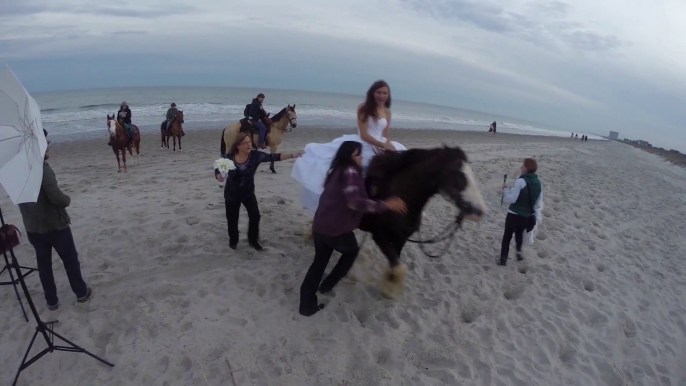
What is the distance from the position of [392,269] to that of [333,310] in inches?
31.7

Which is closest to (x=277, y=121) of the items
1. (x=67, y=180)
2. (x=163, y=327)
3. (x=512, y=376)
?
(x=67, y=180)

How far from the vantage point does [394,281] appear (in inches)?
171

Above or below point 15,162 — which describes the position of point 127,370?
below

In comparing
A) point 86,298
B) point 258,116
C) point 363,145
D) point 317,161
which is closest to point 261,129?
point 258,116

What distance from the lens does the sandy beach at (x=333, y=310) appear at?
3.52m

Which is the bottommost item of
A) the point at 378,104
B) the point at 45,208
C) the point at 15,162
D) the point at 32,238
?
the point at 32,238

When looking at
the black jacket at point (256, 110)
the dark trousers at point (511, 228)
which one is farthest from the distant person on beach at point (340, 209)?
the black jacket at point (256, 110)

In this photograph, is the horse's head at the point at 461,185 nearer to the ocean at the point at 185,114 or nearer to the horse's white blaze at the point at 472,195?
the horse's white blaze at the point at 472,195

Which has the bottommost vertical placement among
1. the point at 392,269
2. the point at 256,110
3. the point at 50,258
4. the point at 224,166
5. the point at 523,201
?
the point at 50,258

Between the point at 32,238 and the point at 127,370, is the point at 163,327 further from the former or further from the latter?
the point at 32,238

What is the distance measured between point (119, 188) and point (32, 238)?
4.89 meters

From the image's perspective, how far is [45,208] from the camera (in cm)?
363

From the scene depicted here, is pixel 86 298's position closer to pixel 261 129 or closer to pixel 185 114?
pixel 261 129

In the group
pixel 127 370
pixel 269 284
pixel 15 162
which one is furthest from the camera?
pixel 269 284
